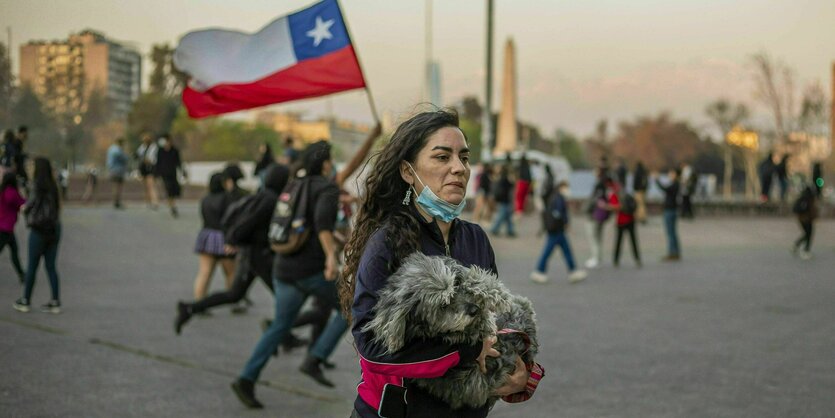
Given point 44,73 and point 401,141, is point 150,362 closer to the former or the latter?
point 44,73

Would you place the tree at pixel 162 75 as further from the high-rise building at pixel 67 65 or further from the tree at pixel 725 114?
the high-rise building at pixel 67 65

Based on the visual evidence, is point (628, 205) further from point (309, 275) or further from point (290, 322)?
point (290, 322)

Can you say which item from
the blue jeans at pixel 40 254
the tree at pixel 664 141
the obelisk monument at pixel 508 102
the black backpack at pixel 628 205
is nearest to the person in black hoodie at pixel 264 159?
the black backpack at pixel 628 205

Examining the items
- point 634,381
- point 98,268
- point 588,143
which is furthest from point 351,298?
point 588,143

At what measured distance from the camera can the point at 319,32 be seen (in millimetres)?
7449

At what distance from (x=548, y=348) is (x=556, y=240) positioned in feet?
19.1

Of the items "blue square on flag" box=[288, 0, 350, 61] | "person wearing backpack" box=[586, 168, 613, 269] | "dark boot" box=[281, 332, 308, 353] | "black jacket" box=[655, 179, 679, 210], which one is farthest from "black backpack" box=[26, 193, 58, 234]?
"black jacket" box=[655, 179, 679, 210]

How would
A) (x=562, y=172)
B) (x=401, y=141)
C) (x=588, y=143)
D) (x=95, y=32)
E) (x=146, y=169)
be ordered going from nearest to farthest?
(x=401, y=141)
(x=95, y=32)
(x=146, y=169)
(x=562, y=172)
(x=588, y=143)

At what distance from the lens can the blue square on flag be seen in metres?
7.35

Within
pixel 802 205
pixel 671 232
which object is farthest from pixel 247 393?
pixel 802 205

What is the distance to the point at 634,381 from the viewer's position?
734 centimetres

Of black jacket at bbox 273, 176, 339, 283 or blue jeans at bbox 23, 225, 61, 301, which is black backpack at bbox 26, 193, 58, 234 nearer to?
blue jeans at bbox 23, 225, 61, 301

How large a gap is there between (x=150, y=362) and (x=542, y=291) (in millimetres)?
6642

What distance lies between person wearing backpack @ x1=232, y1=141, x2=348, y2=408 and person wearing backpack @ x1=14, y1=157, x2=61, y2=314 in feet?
11.4
